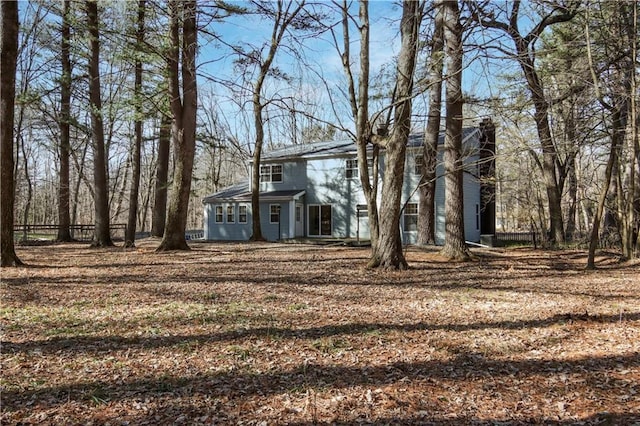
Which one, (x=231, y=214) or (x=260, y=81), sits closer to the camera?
(x=260, y=81)

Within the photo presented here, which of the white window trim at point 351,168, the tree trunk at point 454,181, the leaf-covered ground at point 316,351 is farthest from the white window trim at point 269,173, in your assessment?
the leaf-covered ground at point 316,351

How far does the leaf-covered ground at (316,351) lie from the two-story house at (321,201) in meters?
12.5

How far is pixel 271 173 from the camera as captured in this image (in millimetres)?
24750

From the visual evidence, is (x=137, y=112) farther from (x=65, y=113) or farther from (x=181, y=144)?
(x=65, y=113)

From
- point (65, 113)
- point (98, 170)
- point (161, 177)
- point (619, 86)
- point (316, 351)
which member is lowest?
point (316, 351)

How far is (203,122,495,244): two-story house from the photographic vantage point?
807 inches

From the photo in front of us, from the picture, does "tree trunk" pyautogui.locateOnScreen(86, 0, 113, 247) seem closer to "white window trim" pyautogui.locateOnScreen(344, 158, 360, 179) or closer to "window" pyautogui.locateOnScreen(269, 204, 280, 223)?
"window" pyautogui.locateOnScreen(269, 204, 280, 223)

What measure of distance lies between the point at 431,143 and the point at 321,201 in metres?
9.66

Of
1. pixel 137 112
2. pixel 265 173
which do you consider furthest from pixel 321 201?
pixel 137 112

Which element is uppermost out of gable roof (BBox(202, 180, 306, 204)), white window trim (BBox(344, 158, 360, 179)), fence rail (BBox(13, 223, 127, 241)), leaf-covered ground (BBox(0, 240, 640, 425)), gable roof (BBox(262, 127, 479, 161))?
gable roof (BBox(262, 127, 479, 161))

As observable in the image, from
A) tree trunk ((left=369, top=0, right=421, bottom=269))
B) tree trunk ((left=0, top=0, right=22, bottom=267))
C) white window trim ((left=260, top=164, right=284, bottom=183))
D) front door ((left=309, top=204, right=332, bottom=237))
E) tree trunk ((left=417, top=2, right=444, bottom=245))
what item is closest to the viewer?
tree trunk ((left=0, top=0, right=22, bottom=267))

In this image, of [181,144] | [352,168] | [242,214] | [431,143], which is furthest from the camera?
[242,214]

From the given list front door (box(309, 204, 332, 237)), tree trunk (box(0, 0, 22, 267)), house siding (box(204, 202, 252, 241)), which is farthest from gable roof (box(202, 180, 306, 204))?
tree trunk (box(0, 0, 22, 267))

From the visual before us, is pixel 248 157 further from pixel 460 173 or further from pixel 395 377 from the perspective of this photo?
pixel 395 377
